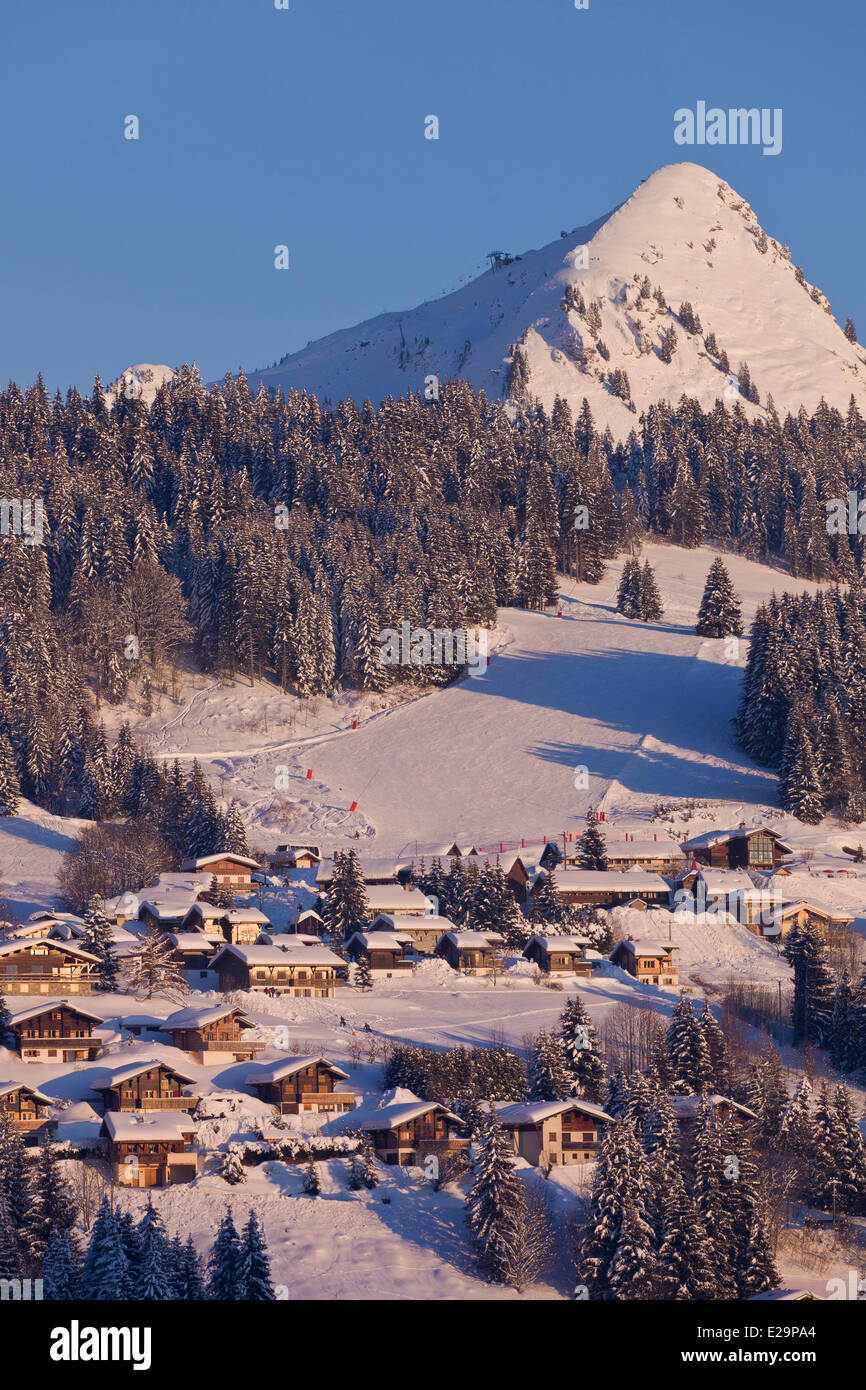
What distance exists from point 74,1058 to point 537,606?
7752cm

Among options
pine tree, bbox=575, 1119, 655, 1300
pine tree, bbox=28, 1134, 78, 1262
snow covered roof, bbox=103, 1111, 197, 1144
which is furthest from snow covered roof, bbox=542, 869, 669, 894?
pine tree, bbox=28, 1134, 78, 1262

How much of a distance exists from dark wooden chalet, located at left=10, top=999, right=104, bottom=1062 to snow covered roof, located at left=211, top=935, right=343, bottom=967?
1199 centimetres

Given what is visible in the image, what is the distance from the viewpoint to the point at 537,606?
131 meters

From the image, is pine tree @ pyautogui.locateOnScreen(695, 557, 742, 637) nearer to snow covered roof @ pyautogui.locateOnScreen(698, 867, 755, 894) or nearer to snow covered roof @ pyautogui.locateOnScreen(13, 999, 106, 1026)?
snow covered roof @ pyautogui.locateOnScreen(698, 867, 755, 894)

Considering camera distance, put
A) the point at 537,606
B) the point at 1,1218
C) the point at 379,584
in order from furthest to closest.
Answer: the point at 537,606 → the point at 379,584 → the point at 1,1218

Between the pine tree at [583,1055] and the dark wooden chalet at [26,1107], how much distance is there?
1681 centimetres

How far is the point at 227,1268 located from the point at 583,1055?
2123cm

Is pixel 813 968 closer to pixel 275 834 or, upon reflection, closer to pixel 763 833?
pixel 763 833

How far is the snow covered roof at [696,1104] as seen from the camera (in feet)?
177

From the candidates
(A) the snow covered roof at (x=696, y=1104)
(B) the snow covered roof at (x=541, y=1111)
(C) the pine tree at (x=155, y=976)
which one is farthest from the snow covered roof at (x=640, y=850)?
(B) the snow covered roof at (x=541, y=1111)

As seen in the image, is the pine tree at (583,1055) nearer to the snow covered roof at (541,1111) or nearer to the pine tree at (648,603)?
the snow covered roof at (541,1111)

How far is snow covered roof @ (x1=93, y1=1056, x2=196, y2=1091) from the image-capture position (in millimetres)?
53500

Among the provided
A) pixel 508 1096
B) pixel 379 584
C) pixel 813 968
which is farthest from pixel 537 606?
pixel 508 1096

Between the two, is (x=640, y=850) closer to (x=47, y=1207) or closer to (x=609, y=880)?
(x=609, y=880)
